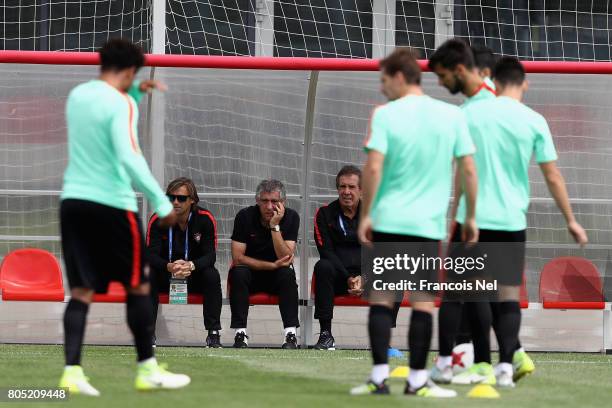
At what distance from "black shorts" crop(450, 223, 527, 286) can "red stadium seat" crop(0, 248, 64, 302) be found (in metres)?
4.48

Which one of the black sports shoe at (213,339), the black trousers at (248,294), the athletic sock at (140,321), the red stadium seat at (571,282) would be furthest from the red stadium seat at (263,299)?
the athletic sock at (140,321)

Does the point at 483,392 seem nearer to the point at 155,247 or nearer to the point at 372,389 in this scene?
the point at 372,389

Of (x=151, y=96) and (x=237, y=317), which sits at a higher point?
(x=151, y=96)

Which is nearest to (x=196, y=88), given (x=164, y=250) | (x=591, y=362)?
(x=164, y=250)

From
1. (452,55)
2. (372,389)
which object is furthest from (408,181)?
(372,389)

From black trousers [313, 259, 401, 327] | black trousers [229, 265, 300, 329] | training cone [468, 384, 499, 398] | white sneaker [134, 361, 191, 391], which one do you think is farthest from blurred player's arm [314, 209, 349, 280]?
white sneaker [134, 361, 191, 391]

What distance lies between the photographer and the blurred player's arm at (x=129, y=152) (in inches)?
241

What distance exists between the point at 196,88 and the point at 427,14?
5.50m

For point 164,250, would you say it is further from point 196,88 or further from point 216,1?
point 216,1

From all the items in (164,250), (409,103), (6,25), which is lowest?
(164,250)

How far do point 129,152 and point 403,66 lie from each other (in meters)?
1.35

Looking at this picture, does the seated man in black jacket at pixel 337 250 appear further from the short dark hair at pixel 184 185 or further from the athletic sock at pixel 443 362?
the athletic sock at pixel 443 362

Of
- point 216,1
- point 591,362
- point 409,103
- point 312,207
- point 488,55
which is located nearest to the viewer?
point 409,103

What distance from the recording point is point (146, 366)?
6.39m
